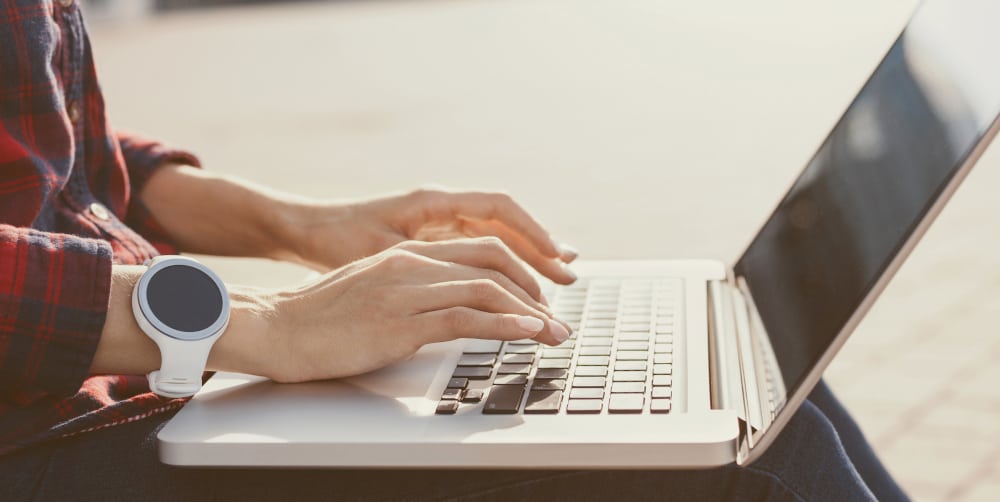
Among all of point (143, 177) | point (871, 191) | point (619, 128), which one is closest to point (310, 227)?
point (143, 177)

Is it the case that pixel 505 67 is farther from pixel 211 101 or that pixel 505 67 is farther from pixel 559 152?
pixel 559 152

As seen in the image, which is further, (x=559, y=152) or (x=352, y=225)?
(x=559, y=152)

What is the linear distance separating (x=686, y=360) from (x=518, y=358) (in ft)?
0.59

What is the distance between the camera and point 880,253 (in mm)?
1212

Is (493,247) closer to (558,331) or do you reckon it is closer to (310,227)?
(558,331)

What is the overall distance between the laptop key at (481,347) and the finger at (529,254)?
214mm

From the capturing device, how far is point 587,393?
1.23m

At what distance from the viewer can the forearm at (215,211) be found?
1779mm

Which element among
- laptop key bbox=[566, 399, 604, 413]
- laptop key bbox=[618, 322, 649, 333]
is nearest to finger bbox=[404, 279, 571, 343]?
laptop key bbox=[566, 399, 604, 413]

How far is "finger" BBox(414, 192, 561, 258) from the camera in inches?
63.3

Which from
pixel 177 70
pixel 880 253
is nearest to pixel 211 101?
pixel 177 70

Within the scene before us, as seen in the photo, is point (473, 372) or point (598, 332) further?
point (598, 332)

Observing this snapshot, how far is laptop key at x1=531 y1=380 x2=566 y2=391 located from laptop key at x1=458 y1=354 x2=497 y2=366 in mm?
87

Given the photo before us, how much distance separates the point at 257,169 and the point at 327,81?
3283 millimetres
